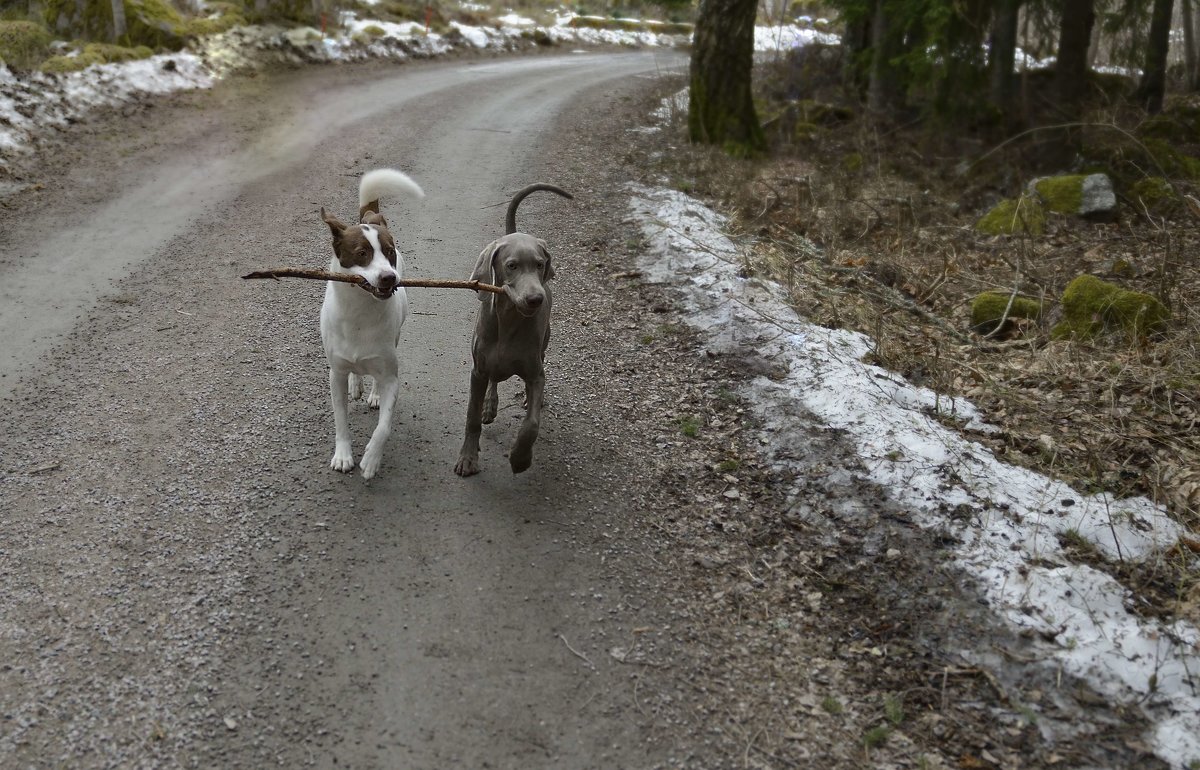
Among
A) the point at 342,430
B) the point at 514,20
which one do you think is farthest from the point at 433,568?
the point at 514,20

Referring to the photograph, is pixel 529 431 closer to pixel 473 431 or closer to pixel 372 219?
pixel 473 431

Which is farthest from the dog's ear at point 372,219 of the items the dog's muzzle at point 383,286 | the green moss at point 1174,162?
the green moss at point 1174,162

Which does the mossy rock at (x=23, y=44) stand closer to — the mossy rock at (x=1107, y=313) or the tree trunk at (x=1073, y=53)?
the mossy rock at (x=1107, y=313)

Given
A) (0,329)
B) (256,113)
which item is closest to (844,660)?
(0,329)

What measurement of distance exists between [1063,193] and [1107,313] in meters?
4.64

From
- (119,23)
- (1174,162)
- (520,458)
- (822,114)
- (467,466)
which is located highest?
(119,23)

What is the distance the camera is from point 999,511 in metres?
4.86

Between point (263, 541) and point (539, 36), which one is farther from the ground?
point (539, 36)

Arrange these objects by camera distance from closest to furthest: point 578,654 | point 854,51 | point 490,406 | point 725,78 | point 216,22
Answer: point 578,654 < point 490,406 < point 725,78 < point 216,22 < point 854,51

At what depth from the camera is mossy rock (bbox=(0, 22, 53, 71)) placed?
13.4 meters

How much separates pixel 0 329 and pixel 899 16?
42.6ft

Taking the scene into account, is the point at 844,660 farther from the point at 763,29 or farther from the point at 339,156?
the point at 763,29

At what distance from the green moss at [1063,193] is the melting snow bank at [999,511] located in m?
5.35

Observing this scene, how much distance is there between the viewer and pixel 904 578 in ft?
15.2
